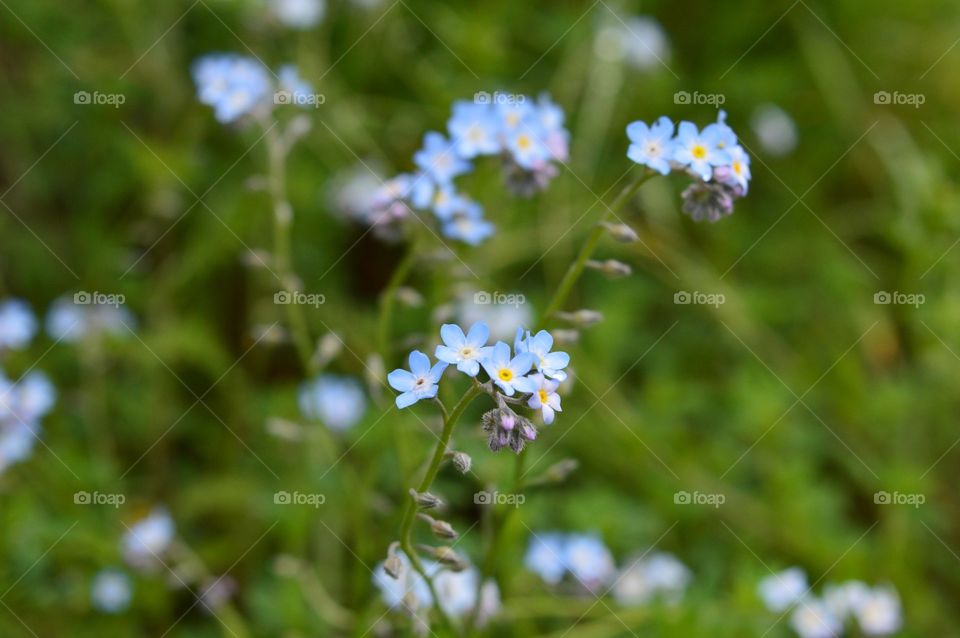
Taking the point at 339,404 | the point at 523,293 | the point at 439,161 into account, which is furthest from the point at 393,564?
the point at 523,293

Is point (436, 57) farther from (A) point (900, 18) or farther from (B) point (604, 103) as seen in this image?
(A) point (900, 18)

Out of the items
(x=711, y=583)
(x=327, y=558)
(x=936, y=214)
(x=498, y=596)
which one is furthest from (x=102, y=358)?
(x=936, y=214)

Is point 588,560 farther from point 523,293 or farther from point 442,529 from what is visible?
point 523,293

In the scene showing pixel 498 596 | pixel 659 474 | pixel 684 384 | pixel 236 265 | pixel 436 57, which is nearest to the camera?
pixel 498 596

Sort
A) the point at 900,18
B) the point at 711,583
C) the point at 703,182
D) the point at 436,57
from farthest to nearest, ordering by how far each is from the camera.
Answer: the point at 900,18, the point at 436,57, the point at 711,583, the point at 703,182

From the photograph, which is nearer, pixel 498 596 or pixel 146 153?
pixel 498 596

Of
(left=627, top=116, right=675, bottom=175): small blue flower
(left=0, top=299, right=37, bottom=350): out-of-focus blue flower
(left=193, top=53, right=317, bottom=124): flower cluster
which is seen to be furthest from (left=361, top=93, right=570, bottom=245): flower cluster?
(left=0, top=299, right=37, bottom=350): out-of-focus blue flower

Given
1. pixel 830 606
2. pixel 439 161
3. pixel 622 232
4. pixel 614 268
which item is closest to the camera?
pixel 622 232
